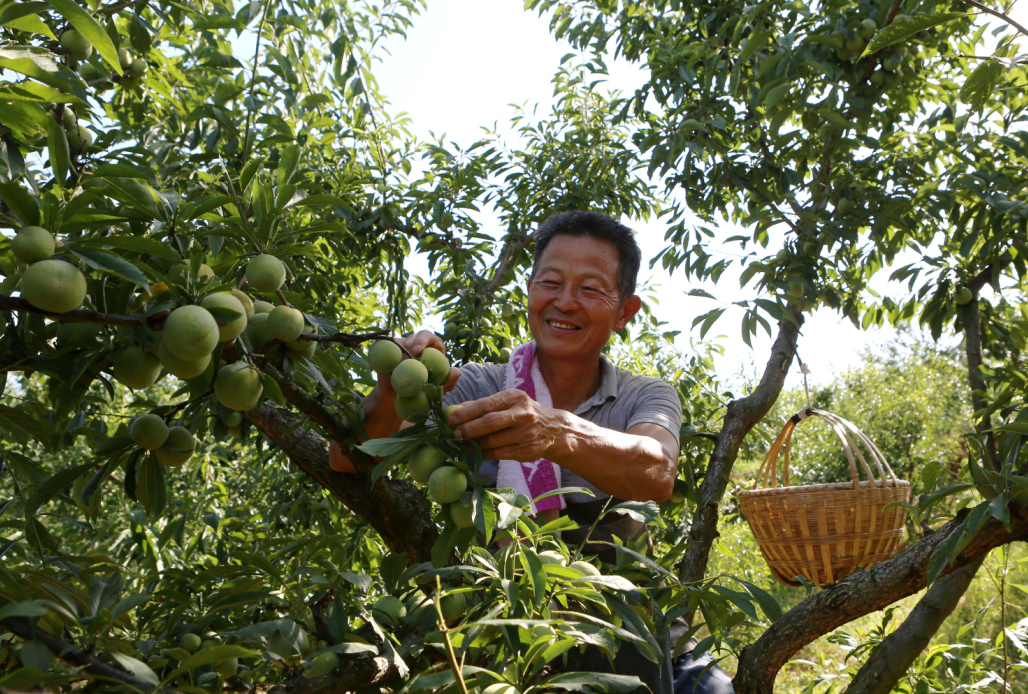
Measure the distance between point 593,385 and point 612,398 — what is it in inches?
6.1

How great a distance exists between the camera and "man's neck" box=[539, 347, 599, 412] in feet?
7.07

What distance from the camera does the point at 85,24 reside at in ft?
2.82

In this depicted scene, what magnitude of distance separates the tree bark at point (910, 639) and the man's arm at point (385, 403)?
1306 millimetres

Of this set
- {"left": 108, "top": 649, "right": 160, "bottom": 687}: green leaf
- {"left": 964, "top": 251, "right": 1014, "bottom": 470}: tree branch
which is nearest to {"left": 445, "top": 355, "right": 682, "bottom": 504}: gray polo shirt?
{"left": 108, "top": 649, "right": 160, "bottom": 687}: green leaf

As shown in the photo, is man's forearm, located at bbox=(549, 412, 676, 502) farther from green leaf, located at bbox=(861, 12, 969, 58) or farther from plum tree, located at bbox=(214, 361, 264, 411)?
green leaf, located at bbox=(861, 12, 969, 58)

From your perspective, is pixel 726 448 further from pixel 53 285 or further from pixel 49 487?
pixel 53 285

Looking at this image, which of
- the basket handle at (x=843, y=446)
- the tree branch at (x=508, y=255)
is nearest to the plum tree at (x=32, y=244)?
the basket handle at (x=843, y=446)

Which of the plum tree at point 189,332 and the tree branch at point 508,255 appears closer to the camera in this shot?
the plum tree at point 189,332

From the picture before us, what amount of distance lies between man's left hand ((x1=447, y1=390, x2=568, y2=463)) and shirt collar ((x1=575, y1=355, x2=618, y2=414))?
0.83 m

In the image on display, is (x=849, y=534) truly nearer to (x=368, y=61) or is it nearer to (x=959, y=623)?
(x=368, y=61)

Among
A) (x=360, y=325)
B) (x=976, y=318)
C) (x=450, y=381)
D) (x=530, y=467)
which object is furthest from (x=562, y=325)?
(x=976, y=318)

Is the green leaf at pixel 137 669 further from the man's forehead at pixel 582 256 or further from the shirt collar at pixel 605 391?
the man's forehead at pixel 582 256

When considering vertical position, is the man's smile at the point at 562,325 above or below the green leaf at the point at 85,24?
above

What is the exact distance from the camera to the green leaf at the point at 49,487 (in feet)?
3.42
